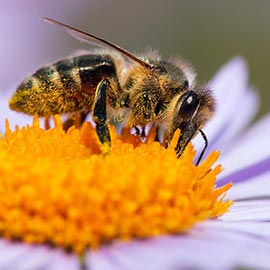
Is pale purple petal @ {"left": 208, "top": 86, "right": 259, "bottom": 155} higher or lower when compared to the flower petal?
higher

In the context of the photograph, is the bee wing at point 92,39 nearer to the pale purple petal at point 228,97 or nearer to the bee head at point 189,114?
the bee head at point 189,114

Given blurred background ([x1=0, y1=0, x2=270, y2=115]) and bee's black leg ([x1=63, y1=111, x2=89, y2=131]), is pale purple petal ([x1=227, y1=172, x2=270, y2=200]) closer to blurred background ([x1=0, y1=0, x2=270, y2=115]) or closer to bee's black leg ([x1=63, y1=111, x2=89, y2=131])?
bee's black leg ([x1=63, y1=111, x2=89, y2=131])

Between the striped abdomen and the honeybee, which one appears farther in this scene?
the striped abdomen

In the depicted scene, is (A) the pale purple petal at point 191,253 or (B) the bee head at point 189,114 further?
(B) the bee head at point 189,114

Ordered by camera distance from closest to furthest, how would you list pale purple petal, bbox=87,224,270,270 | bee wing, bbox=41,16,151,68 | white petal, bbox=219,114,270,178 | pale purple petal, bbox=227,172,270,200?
1. pale purple petal, bbox=87,224,270,270
2. bee wing, bbox=41,16,151,68
3. pale purple petal, bbox=227,172,270,200
4. white petal, bbox=219,114,270,178

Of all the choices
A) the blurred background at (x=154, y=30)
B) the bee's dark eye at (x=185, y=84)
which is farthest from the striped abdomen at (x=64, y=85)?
the blurred background at (x=154, y=30)

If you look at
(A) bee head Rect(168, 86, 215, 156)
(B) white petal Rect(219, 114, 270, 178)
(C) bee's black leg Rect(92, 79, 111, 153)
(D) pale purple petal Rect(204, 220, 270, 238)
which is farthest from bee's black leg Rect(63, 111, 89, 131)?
(D) pale purple petal Rect(204, 220, 270, 238)

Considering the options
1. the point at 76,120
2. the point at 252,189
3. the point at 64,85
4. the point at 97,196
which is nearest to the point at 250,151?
the point at 252,189

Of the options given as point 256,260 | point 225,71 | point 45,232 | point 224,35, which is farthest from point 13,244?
point 224,35
